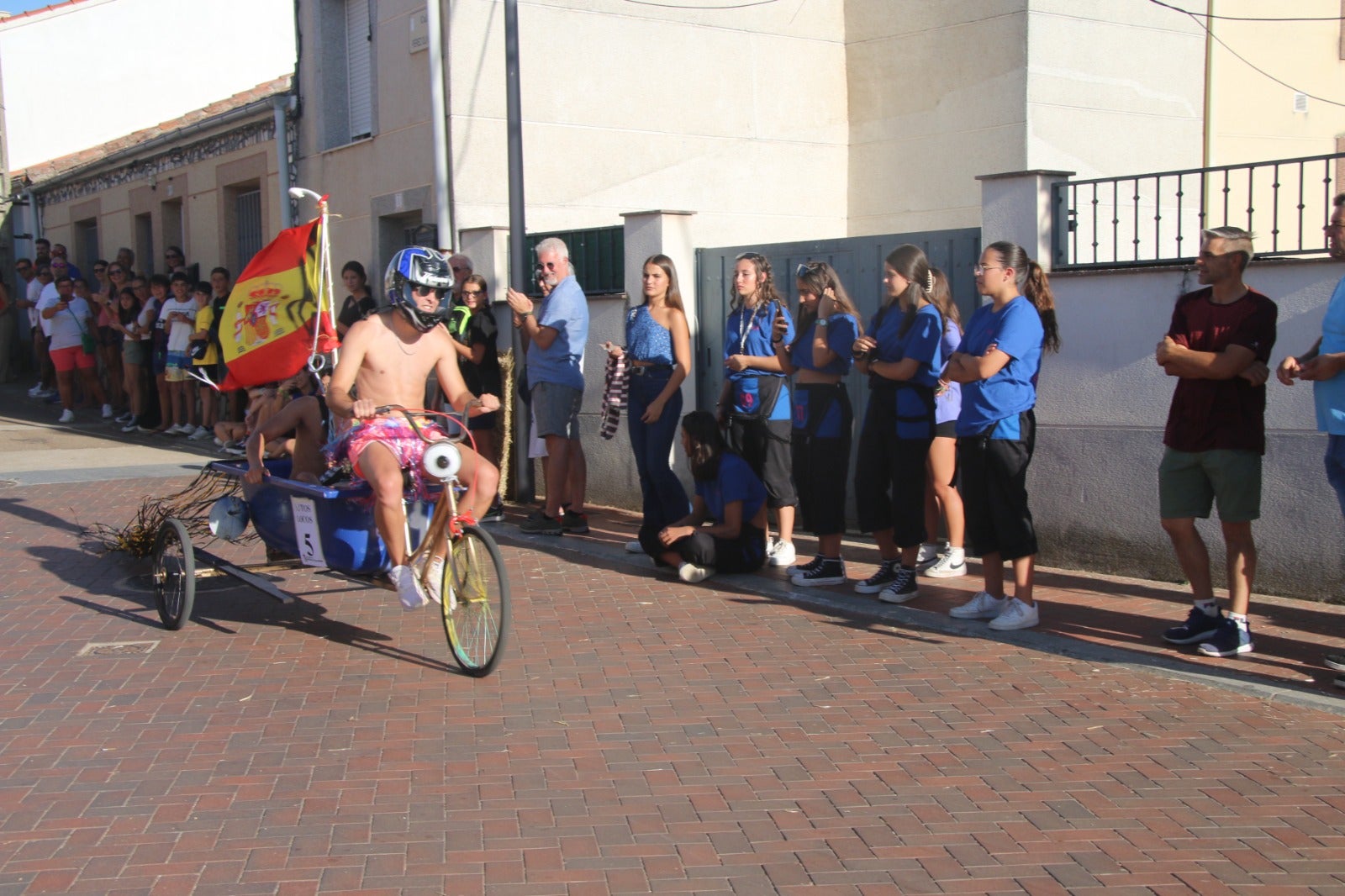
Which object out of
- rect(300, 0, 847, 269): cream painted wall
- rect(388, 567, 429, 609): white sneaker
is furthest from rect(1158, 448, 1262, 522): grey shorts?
rect(300, 0, 847, 269): cream painted wall

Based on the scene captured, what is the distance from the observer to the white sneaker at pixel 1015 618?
7094mm

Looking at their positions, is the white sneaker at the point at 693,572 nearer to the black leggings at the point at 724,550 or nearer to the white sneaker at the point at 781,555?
the black leggings at the point at 724,550

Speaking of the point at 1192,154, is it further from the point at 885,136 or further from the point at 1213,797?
the point at 1213,797

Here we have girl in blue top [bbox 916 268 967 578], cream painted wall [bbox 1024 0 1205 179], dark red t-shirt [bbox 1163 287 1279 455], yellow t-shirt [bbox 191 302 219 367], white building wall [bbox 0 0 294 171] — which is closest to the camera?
dark red t-shirt [bbox 1163 287 1279 455]

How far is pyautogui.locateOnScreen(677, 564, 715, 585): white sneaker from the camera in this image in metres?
8.50

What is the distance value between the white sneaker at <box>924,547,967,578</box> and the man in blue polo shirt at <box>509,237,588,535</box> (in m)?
2.90

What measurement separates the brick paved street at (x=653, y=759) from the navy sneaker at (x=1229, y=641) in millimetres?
178

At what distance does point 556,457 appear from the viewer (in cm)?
1005

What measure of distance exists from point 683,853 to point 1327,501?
4.92 meters

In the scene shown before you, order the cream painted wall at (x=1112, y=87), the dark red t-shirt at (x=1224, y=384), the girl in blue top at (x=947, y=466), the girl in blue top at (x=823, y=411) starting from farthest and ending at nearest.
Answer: the cream painted wall at (x=1112, y=87) → the girl in blue top at (x=823, y=411) → the girl in blue top at (x=947, y=466) → the dark red t-shirt at (x=1224, y=384)

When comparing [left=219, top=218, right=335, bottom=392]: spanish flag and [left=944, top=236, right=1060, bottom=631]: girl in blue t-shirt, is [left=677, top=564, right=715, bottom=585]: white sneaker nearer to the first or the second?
[left=944, top=236, right=1060, bottom=631]: girl in blue t-shirt

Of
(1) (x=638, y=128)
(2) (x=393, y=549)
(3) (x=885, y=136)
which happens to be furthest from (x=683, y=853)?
(3) (x=885, y=136)

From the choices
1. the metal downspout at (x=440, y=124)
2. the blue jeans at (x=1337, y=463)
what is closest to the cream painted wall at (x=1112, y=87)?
the metal downspout at (x=440, y=124)

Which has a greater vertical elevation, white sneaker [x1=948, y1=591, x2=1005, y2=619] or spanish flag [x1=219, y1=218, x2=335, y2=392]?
spanish flag [x1=219, y1=218, x2=335, y2=392]
